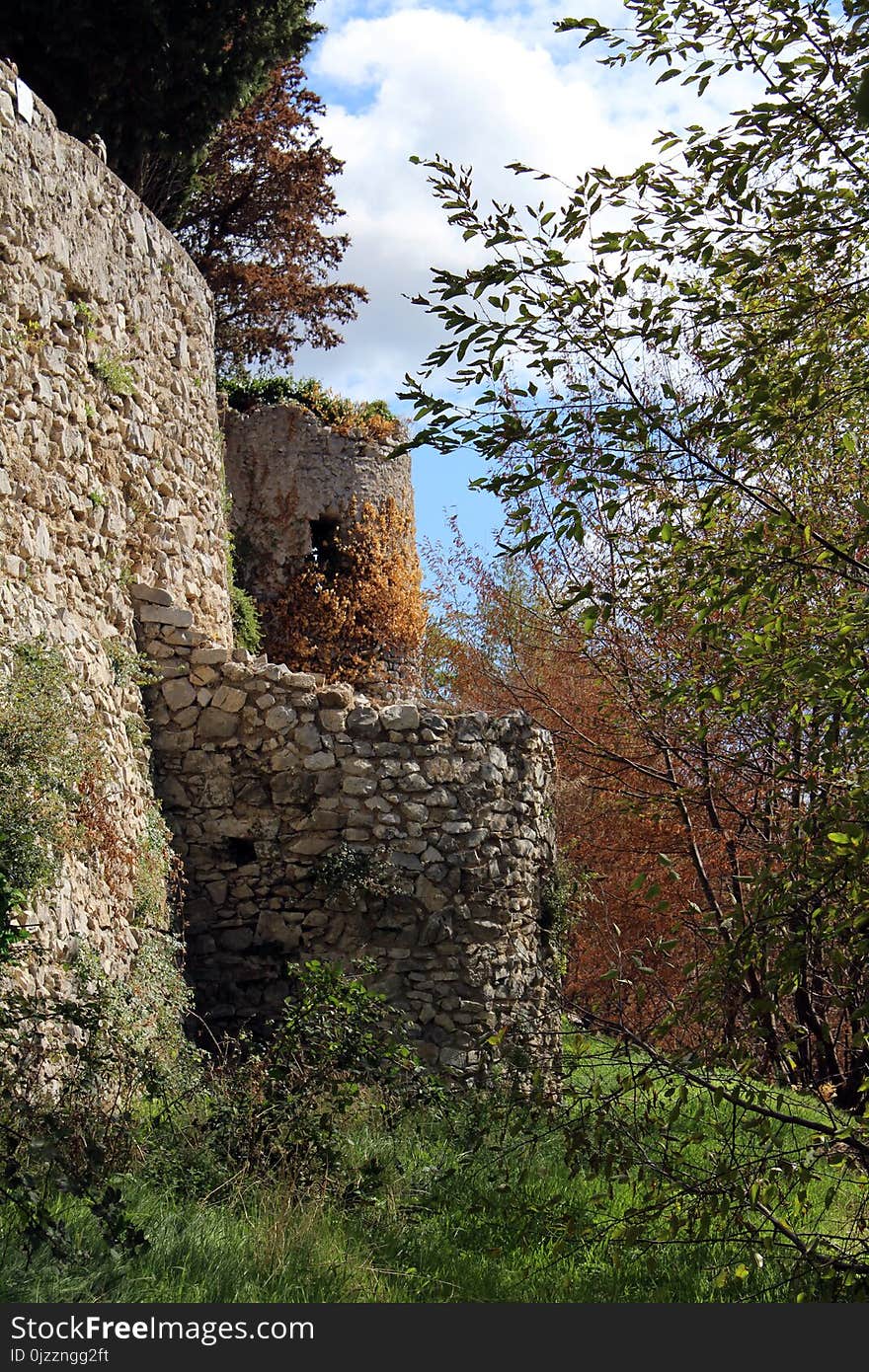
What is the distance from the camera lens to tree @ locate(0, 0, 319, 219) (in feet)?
46.1

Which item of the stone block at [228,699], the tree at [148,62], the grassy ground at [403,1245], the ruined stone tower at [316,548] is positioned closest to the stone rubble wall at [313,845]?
the stone block at [228,699]

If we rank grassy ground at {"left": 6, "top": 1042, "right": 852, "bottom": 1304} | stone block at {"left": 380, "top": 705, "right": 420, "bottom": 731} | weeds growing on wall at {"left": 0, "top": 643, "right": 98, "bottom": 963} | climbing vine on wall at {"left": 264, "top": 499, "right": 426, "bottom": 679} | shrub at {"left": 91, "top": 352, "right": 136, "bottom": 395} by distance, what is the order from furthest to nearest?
climbing vine on wall at {"left": 264, "top": 499, "right": 426, "bottom": 679} → stone block at {"left": 380, "top": 705, "right": 420, "bottom": 731} → shrub at {"left": 91, "top": 352, "right": 136, "bottom": 395} → weeds growing on wall at {"left": 0, "top": 643, "right": 98, "bottom": 963} → grassy ground at {"left": 6, "top": 1042, "right": 852, "bottom": 1304}

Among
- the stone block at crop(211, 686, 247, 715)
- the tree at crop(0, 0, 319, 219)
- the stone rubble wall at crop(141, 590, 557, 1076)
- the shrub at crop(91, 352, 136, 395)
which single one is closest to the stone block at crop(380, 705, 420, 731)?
the stone rubble wall at crop(141, 590, 557, 1076)

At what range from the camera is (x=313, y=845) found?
363 inches

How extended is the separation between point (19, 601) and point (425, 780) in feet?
11.5

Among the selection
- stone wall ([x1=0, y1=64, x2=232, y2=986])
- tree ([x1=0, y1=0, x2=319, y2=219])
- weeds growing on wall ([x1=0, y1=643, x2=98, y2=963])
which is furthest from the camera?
tree ([x1=0, y1=0, x2=319, y2=219])

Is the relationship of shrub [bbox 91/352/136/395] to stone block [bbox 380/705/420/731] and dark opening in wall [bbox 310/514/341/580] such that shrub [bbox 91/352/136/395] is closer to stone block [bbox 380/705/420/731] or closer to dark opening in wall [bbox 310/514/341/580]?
stone block [bbox 380/705/420/731]

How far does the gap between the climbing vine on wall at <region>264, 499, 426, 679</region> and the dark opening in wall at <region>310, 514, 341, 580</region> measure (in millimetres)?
18

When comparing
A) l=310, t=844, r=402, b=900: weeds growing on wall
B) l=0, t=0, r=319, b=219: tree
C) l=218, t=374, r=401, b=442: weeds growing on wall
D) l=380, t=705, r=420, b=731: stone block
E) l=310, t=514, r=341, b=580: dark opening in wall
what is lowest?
l=310, t=844, r=402, b=900: weeds growing on wall

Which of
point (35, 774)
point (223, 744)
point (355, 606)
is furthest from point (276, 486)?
point (35, 774)

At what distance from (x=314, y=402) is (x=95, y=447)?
27.3 feet

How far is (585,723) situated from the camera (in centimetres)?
1236

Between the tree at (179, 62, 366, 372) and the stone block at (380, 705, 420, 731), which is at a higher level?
the tree at (179, 62, 366, 372)

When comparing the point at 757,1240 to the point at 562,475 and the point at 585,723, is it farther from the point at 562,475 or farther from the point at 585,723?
the point at 585,723
